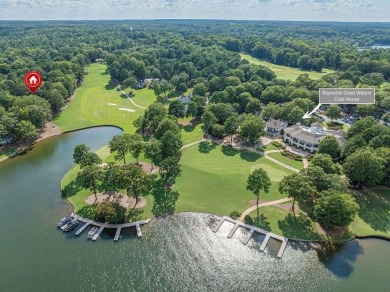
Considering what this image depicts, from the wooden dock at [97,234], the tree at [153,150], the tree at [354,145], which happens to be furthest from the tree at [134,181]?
the tree at [354,145]

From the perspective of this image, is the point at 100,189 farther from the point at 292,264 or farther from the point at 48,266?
the point at 292,264

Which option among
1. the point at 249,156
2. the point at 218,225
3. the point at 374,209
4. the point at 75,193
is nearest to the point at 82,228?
the point at 75,193

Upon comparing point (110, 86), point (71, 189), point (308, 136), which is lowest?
point (110, 86)

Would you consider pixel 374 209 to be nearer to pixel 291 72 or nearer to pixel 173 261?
pixel 173 261

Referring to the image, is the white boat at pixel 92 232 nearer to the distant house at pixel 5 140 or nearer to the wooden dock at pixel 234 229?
the wooden dock at pixel 234 229

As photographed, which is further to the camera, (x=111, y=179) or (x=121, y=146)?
(x=121, y=146)

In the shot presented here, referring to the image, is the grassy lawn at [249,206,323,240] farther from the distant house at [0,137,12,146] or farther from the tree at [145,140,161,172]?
the distant house at [0,137,12,146]

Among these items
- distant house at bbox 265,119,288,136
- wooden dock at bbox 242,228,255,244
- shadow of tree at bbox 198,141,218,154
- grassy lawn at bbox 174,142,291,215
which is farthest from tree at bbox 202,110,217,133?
wooden dock at bbox 242,228,255,244
